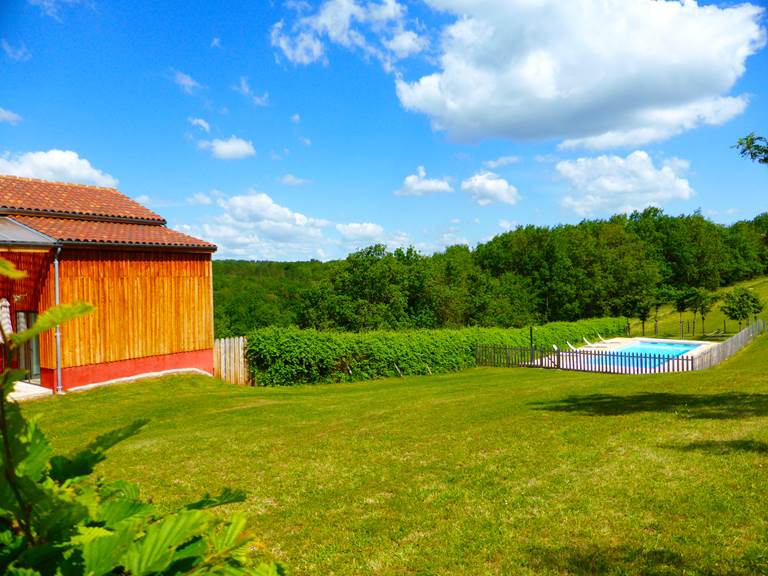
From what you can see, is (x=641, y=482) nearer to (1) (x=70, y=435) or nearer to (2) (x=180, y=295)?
(1) (x=70, y=435)

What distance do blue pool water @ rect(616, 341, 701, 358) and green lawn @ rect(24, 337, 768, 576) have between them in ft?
73.9

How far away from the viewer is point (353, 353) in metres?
23.6

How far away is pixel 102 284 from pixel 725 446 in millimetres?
16058

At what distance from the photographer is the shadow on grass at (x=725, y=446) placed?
807cm

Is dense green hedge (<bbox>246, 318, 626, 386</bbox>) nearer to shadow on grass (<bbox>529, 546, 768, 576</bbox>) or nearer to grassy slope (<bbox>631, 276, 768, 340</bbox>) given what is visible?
shadow on grass (<bbox>529, 546, 768, 576</bbox>)

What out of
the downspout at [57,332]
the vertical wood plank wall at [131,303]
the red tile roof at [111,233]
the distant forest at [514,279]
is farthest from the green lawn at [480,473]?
the distant forest at [514,279]

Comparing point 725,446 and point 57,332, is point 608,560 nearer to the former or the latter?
point 725,446

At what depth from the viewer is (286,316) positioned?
54.6 meters

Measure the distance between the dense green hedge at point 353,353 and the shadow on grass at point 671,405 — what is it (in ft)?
36.7

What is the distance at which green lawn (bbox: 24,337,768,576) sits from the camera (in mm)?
5277

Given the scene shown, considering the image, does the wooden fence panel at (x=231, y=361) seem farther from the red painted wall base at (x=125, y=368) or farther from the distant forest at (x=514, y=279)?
the distant forest at (x=514, y=279)

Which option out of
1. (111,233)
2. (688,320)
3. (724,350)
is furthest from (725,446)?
(688,320)

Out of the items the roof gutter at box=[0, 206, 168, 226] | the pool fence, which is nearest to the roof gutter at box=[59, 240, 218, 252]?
the roof gutter at box=[0, 206, 168, 226]

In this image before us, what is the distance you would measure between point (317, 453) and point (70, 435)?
5.81m
